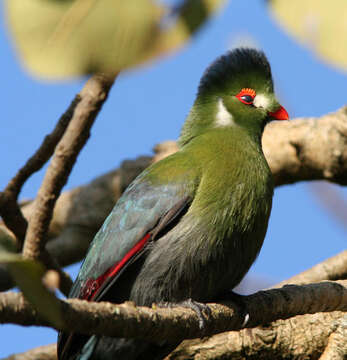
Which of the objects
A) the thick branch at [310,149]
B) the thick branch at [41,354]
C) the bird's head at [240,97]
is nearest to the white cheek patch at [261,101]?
the bird's head at [240,97]

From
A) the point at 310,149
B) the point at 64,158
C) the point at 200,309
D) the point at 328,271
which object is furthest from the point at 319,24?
the point at 310,149

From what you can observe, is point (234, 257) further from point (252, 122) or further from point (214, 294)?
point (252, 122)

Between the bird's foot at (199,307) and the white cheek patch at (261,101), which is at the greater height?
the white cheek patch at (261,101)

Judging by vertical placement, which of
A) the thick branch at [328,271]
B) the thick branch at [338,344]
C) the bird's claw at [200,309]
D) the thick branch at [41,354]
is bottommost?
the thick branch at [338,344]

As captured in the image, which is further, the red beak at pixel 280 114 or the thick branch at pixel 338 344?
the red beak at pixel 280 114

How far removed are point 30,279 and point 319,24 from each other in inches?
20.2

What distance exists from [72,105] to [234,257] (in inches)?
52.0

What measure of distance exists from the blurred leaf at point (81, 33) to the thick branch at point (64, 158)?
7.90 ft

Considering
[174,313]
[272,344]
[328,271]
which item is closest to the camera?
[174,313]

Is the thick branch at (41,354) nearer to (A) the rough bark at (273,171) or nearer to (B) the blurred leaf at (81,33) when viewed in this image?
(A) the rough bark at (273,171)

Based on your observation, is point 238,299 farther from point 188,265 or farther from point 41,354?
point 41,354

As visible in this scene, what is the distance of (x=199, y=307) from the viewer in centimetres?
273

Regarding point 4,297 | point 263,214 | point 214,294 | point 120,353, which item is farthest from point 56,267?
point 4,297

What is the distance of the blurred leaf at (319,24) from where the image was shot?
737 mm
